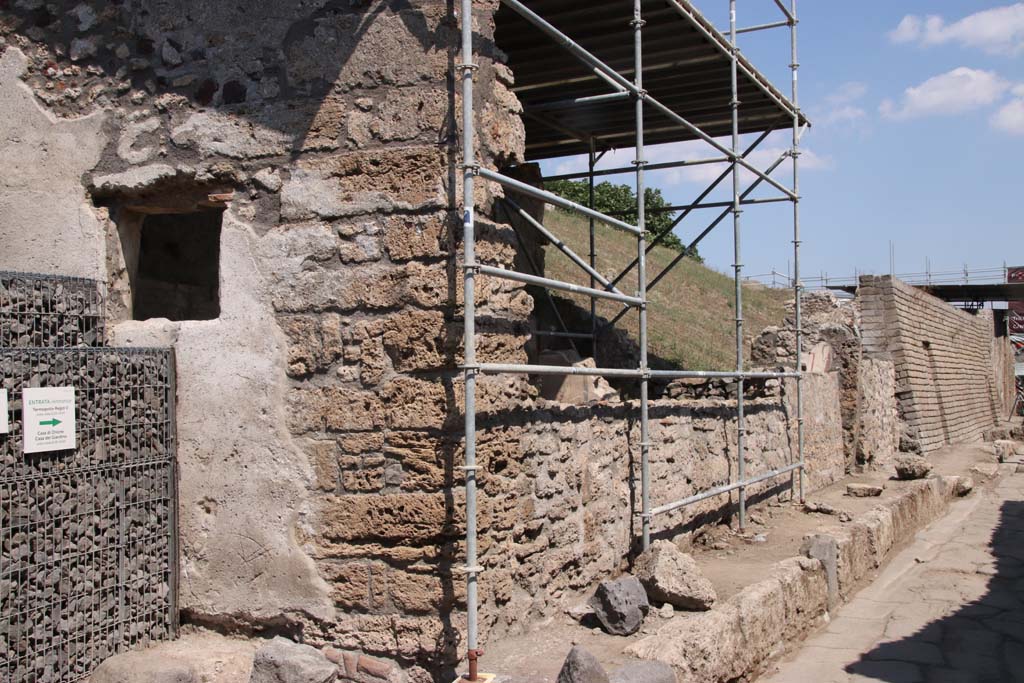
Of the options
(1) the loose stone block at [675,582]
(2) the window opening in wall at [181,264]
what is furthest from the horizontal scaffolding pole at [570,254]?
(2) the window opening in wall at [181,264]

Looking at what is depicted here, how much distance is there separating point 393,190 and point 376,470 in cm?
132

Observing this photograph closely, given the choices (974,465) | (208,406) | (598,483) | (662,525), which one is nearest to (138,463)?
(208,406)

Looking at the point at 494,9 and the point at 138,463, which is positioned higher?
the point at 494,9

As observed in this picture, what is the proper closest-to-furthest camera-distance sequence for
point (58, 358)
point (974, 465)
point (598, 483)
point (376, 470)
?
point (58, 358) → point (376, 470) → point (598, 483) → point (974, 465)

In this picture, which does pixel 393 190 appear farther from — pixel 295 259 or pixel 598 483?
pixel 598 483

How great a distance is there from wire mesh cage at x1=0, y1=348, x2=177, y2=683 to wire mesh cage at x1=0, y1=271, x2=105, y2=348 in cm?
25

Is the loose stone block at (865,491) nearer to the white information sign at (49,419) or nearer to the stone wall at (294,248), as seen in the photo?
the stone wall at (294,248)

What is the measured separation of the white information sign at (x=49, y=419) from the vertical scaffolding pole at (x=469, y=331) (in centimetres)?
172

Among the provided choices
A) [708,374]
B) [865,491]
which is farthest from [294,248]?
[865,491]

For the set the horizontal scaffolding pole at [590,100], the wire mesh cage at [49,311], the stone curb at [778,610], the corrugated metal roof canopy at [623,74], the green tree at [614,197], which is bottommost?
the stone curb at [778,610]

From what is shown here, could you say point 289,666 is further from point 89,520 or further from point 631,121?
point 631,121

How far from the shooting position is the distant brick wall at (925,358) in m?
15.8

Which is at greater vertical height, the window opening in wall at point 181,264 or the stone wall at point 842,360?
the window opening in wall at point 181,264

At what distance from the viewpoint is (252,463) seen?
15.3ft
